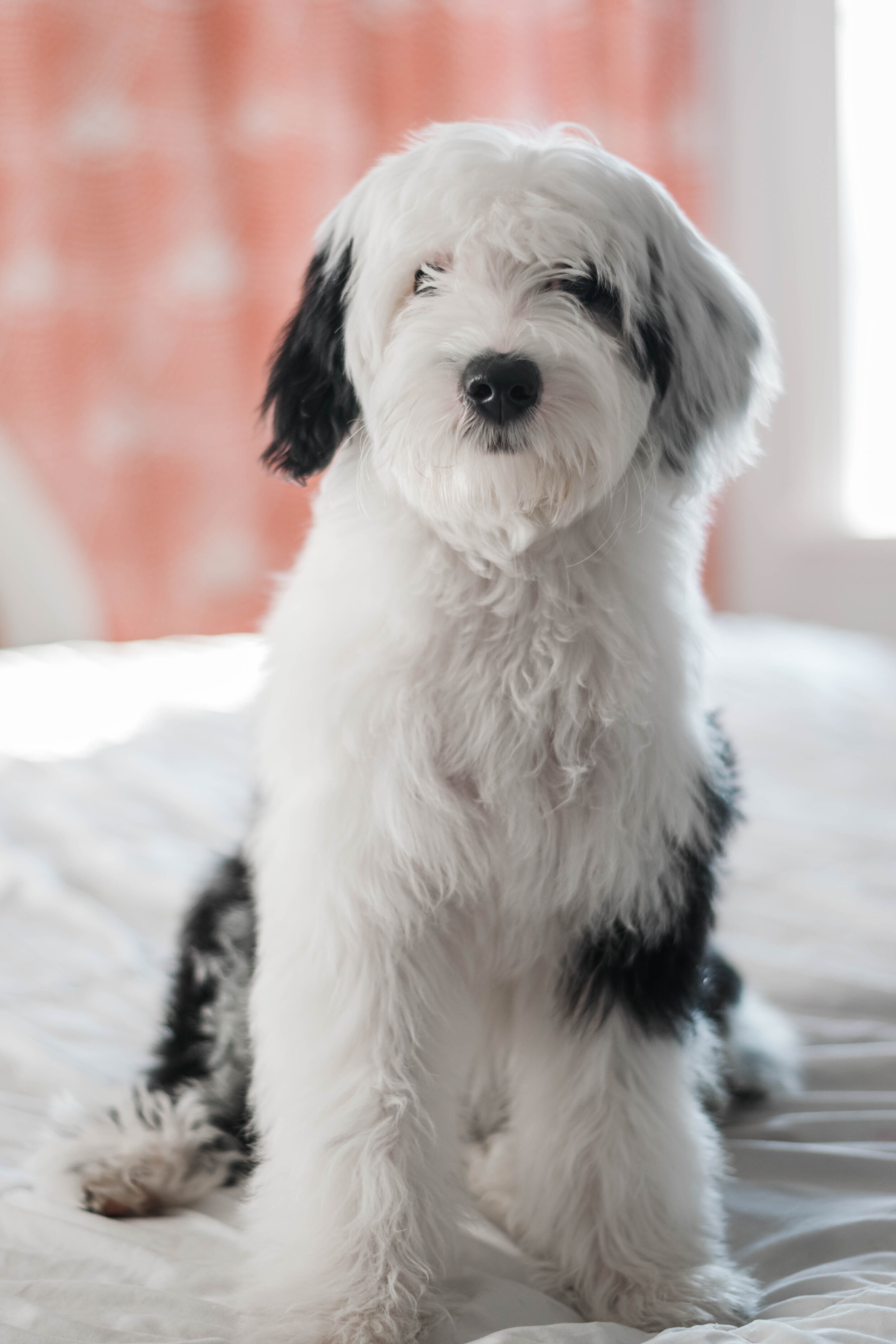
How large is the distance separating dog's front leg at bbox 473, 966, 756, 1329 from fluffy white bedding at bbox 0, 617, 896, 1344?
49 millimetres

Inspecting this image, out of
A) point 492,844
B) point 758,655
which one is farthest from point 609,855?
point 758,655

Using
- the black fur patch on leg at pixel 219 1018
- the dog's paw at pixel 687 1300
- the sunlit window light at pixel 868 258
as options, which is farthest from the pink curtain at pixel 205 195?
the dog's paw at pixel 687 1300

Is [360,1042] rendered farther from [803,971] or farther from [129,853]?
[129,853]

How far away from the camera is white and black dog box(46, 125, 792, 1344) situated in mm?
990

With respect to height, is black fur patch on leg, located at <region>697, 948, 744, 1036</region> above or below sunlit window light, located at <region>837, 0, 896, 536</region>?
below

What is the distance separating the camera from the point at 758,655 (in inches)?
113

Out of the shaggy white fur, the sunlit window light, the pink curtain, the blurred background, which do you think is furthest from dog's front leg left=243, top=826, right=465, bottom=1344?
the sunlit window light

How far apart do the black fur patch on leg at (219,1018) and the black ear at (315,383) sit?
0.46 metres

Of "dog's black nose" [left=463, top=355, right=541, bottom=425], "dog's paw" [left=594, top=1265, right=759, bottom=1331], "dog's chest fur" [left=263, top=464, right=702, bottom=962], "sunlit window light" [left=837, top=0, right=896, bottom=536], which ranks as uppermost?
"sunlit window light" [left=837, top=0, right=896, bottom=536]

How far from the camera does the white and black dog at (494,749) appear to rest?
990mm

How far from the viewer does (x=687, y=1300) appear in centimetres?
102

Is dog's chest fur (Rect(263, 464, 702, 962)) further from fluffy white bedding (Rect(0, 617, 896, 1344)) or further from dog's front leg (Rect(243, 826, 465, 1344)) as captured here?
fluffy white bedding (Rect(0, 617, 896, 1344))

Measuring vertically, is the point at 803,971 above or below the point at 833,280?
below

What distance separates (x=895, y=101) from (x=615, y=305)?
3475mm
